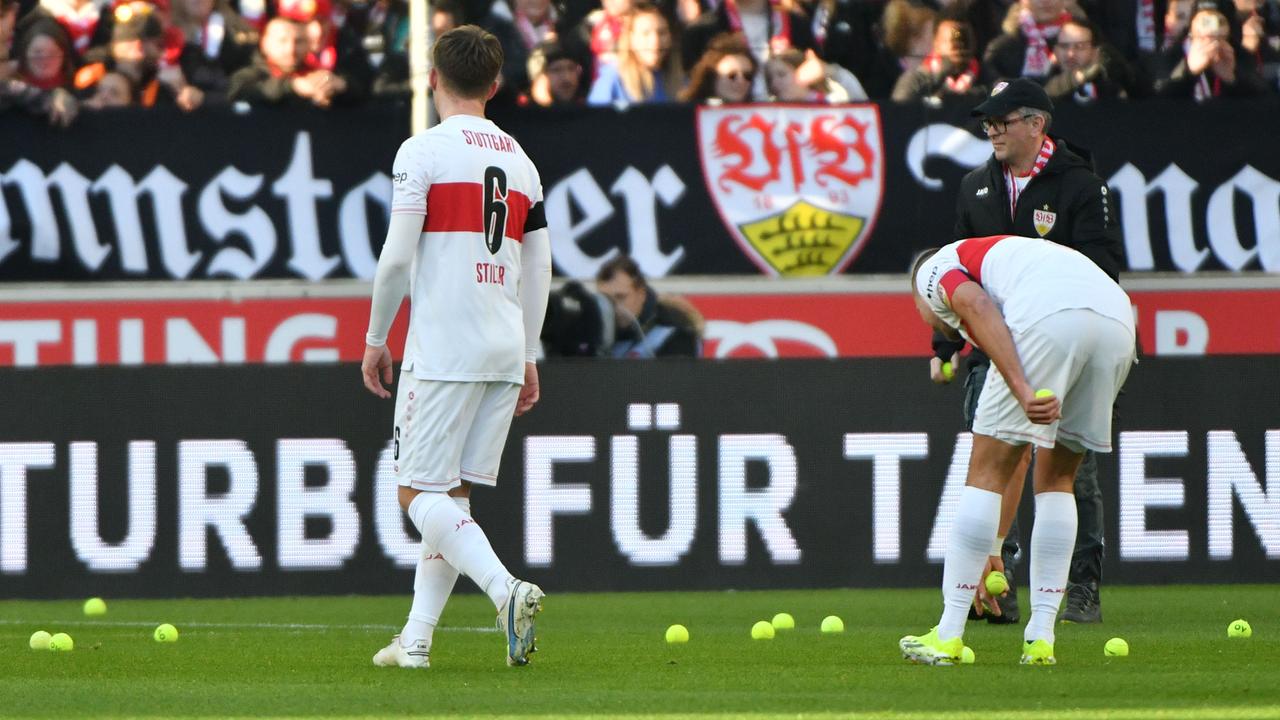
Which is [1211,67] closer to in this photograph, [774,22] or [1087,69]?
[1087,69]

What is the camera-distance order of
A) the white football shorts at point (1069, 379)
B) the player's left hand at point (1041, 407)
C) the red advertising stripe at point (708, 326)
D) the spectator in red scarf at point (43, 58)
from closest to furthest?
1. the player's left hand at point (1041, 407)
2. the white football shorts at point (1069, 379)
3. the red advertising stripe at point (708, 326)
4. the spectator in red scarf at point (43, 58)

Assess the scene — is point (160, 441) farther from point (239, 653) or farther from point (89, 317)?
point (239, 653)

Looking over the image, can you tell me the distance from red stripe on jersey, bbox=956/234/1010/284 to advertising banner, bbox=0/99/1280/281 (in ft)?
21.0

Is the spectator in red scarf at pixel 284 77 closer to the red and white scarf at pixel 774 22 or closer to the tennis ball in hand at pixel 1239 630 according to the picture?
the red and white scarf at pixel 774 22

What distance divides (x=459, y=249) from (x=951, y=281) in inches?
57.6

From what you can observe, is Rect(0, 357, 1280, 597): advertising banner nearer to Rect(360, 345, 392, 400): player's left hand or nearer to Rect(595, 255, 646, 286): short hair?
Rect(595, 255, 646, 286): short hair

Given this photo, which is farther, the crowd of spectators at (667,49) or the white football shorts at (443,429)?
the crowd of spectators at (667,49)

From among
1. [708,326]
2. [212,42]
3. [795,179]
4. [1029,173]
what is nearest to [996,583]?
[1029,173]

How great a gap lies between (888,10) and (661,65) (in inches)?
57.7

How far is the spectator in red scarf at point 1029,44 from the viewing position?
13.2 metres

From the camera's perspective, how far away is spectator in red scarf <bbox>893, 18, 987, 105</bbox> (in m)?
13.1

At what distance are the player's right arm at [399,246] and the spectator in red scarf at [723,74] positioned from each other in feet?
22.2

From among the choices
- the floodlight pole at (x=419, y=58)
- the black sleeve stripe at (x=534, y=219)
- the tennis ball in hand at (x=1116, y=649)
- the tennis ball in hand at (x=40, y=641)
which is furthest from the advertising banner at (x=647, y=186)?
the black sleeve stripe at (x=534, y=219)

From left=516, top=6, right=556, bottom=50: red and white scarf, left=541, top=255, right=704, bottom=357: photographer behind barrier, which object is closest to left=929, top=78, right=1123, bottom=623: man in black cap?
left=541, top=255, right=704, bottom=357: photographer behind barrier
